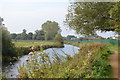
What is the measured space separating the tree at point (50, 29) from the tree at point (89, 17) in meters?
6.03

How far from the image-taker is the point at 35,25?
3.29m

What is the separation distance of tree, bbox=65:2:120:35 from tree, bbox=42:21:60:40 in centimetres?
603

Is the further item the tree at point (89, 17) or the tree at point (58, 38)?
the tree at point (89, 17)

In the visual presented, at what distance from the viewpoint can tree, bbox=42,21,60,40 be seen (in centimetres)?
341

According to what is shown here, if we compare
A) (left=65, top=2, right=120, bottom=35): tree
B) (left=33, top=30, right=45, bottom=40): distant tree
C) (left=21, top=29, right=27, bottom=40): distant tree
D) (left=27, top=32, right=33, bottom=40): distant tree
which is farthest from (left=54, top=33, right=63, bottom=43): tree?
(left=65, top=2, right=120, bottom=35): tree

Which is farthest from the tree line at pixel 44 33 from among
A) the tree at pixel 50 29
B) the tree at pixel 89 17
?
the tree at pixel 89 17

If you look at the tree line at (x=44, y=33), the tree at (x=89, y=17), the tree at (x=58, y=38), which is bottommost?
the tree at (x=58, y=38)

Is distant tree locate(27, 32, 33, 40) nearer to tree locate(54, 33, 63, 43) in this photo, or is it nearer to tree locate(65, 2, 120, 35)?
tree locate(54, 33, 63, 43)

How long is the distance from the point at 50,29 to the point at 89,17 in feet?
21.0

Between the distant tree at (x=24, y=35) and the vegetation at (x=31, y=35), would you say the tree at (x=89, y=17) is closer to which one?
the vegetation at (x=31, y=35)

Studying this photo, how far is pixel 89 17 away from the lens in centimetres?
961

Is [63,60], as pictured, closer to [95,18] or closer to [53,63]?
[53,63]

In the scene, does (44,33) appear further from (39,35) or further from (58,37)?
(58,37)

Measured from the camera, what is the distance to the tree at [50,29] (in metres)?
3.41
